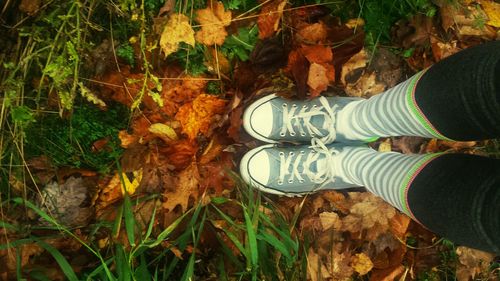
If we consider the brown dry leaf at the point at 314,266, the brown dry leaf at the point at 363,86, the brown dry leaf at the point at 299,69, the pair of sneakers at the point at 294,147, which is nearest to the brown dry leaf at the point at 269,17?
the brown dry leaf at the point at 299,69

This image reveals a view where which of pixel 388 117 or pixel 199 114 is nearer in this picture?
pixel 388 117

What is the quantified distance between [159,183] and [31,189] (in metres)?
0.44

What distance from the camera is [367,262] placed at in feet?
5.46

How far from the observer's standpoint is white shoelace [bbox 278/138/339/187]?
1.52 metres

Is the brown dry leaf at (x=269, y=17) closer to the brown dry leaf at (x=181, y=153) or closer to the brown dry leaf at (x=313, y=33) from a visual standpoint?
the brown dry leaf at (x=313, y=33)

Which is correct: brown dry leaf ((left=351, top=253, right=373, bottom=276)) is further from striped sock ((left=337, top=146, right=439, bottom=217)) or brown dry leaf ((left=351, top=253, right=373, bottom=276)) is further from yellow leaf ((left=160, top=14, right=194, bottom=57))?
yellow leaf ((left=160, top=14, right=194, bottom=57))

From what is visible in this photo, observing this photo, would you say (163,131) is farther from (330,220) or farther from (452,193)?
(452,193)

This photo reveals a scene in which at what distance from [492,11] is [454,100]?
0.95 metres

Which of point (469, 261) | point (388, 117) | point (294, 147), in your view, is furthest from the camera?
point (469, 261)

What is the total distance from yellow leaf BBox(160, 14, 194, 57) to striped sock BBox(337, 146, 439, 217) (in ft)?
2.20

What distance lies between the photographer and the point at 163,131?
1501 millimetres

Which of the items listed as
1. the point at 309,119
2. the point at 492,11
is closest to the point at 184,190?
the point at 309,119

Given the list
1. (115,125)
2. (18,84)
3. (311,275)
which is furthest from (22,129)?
(311,275)

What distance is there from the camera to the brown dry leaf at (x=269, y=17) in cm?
152
